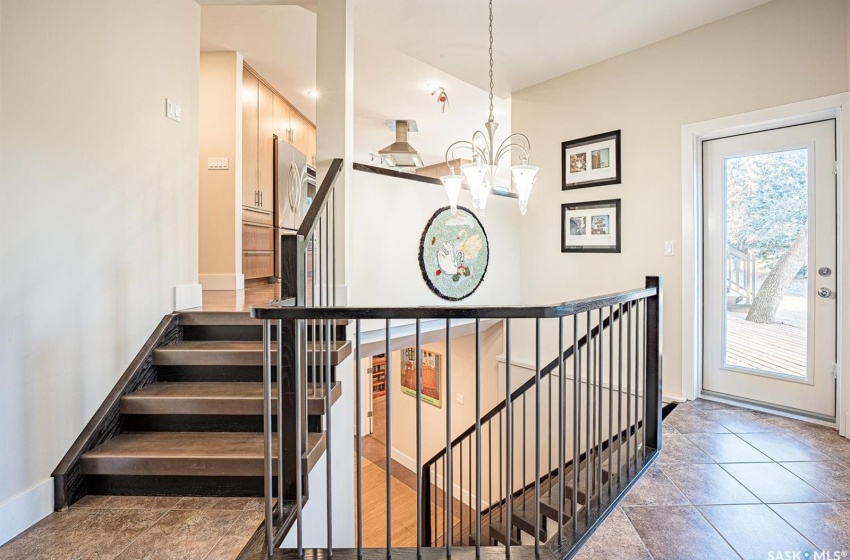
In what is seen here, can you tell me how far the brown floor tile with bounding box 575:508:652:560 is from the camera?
139 centimetres

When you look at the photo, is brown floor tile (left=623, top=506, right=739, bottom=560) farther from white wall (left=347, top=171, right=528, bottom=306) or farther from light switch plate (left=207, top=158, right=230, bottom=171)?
light switch plate (left=207, top=158, right=230, bottom=171)

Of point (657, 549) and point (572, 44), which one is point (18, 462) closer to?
point (657, 549)

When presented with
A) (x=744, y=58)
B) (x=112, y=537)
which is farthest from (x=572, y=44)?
(x=112, y=537)

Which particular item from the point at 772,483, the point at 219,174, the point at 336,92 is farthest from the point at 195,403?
the point at 772,483

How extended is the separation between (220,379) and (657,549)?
6.97ft

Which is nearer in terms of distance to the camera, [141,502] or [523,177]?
[141,502]

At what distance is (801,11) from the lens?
257 centimetres

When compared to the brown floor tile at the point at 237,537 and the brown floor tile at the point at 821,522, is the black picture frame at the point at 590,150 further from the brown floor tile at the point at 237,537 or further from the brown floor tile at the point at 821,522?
the brown floor tile at the point at 237,537

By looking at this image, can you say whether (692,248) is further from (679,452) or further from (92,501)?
(92,501)

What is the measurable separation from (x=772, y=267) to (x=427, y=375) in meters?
4.23

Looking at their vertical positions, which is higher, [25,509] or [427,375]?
[25,509]

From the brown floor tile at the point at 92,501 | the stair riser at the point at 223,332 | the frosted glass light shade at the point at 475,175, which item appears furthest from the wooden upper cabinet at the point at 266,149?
the brown floor tile at the point at 92,501

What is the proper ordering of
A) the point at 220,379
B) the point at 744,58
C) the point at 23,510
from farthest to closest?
1. the point at 744,58
2. the point at 220,379
3. the point at 23,510

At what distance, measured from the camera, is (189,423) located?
2.05m
